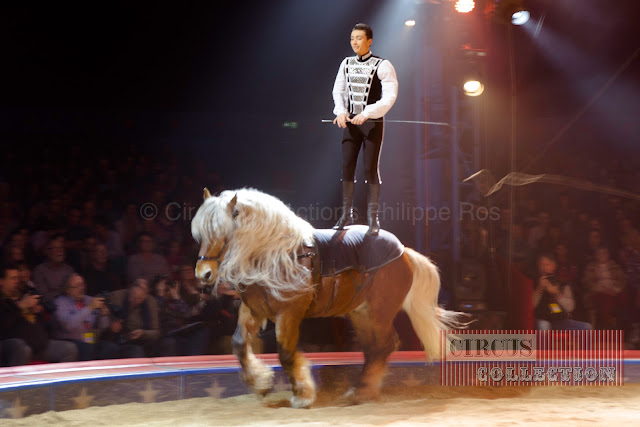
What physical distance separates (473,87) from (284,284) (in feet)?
9.64

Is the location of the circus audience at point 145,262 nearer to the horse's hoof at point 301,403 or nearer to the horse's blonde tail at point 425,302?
Result: the horse's hoof at point 301,403

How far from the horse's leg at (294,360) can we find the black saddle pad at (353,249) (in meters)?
0.41

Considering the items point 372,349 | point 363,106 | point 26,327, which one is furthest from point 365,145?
point 26,327

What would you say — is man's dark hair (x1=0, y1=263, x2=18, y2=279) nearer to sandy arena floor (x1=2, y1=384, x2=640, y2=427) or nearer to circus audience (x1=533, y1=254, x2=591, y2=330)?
sandy arena floor (x1=2, y1=384, x2=640, y2=427)

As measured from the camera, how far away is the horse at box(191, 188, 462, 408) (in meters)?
3.94

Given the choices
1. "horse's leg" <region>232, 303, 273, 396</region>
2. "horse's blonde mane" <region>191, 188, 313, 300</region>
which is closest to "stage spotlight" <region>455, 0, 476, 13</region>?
"horse's blonde mane" <region>191, 188, 313, 300</region>

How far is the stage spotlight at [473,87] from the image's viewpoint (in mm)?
5781

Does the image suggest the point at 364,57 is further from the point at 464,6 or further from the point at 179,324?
the point at 179,324

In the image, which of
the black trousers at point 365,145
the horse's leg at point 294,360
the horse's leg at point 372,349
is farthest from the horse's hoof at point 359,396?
the black trousers at point 365,145

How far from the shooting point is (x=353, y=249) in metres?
4.39

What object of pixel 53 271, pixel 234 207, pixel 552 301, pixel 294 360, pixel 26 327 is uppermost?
pixel 234 207

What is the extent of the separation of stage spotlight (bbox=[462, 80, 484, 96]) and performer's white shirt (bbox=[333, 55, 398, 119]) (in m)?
1.65

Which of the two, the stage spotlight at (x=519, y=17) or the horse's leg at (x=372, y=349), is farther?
the stage spotlight at (x=519, y=17)

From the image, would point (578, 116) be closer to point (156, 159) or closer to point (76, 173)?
point (156, 159)
